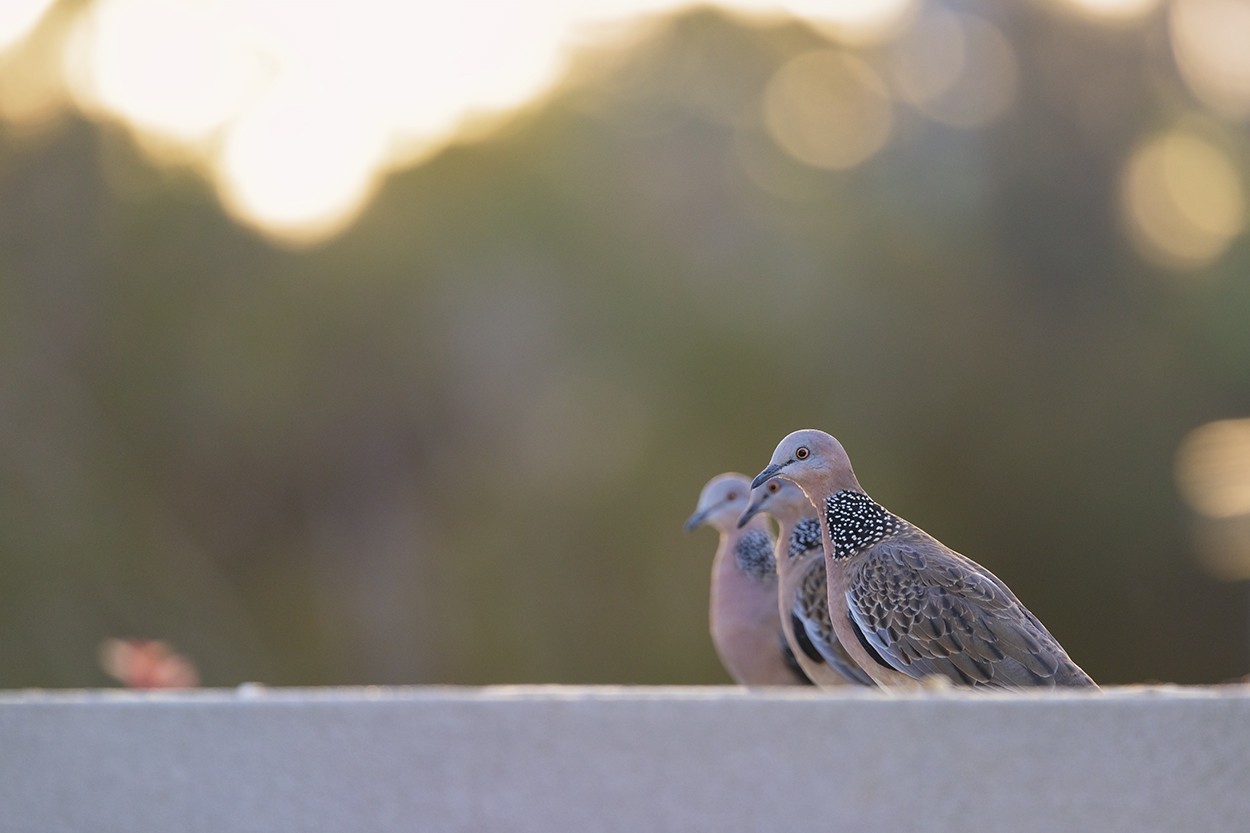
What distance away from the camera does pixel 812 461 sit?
3.55 m

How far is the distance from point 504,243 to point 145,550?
3864mm

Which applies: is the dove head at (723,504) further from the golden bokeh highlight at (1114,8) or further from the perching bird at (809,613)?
the golden bokeh highlight at (1114,8)

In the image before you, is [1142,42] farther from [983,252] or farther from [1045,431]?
[1045,431]

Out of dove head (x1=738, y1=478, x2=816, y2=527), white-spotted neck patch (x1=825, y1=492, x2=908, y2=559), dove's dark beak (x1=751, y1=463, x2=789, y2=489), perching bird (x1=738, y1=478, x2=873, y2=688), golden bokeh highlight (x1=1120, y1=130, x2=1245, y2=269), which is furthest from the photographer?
golden bokeh highlight (x1=1120, y1=130, x2=1245, y2=269)

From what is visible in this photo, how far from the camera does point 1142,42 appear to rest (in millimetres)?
11680

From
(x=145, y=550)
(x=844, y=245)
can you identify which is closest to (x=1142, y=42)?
(x=844, y=245)

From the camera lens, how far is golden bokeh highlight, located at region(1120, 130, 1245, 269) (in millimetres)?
11164

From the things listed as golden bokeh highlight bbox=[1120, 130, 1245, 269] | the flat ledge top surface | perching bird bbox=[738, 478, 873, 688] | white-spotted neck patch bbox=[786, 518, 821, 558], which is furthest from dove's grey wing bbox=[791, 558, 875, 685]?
golden bokeh highlight bbox=[1120, 130, 1245, 269]

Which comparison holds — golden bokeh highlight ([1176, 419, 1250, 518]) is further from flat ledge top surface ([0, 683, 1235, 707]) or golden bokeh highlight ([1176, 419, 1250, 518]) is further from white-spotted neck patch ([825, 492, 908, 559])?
flat ledge top surface ([0, 683, 1235, 707])

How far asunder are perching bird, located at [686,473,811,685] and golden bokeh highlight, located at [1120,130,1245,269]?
7718 millimetres

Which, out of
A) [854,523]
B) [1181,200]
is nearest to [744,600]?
[854,523]

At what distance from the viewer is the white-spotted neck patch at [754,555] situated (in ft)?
15.7

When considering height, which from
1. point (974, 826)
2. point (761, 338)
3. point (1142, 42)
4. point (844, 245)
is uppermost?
point (1142, 42)

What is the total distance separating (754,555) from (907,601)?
4.57ft
